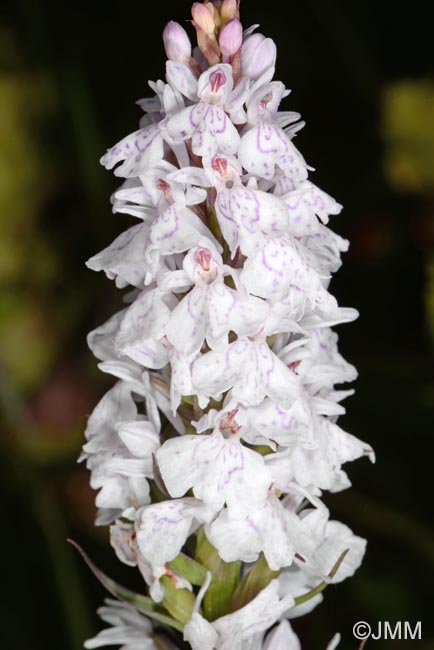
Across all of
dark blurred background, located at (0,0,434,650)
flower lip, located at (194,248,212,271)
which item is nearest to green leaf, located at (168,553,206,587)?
flower lip, located at (194,248,212,271)

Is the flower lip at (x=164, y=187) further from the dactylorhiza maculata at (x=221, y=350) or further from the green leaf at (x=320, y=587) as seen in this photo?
the green leaf at (x=320, y=587)

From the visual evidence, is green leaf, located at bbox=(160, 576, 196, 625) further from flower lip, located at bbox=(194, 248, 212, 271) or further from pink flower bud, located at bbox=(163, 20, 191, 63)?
pink flower bud, located at bbox=(163, 20, 191, 63)

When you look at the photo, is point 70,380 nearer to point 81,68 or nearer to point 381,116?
point 81,68

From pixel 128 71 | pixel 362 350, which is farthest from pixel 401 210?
pixel 128 71

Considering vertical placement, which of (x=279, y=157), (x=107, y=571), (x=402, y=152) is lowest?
(x=107, y=571)

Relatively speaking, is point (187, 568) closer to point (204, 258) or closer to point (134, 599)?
point (134, 599)
